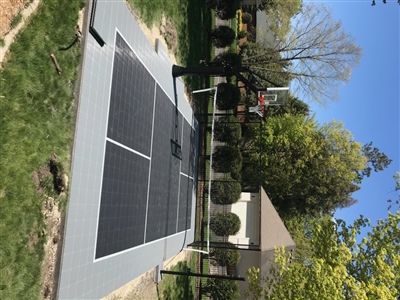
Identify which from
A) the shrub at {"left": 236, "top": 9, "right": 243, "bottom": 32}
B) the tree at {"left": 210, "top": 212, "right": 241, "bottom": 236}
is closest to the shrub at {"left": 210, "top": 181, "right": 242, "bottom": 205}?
the tree at {"left": 210, "top": 212, "right": 241, "bottom": 236}

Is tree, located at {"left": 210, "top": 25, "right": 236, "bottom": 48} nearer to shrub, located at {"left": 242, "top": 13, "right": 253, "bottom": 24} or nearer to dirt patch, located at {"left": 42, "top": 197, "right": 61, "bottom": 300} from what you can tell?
shrub, located at {"left": 242, "top": 13, "right": 253, "bottom": 24}

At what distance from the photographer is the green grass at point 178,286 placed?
15408mm

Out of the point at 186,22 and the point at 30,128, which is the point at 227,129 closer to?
the point at 186,22

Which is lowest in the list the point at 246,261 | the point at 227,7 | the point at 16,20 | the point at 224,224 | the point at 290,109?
the point at 246,261

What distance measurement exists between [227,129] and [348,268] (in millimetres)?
12902

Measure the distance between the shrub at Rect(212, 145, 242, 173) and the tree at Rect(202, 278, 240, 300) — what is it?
21.8 feet

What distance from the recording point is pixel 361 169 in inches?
1062

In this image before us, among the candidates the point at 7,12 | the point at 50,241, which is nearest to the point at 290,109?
the point at 50,241

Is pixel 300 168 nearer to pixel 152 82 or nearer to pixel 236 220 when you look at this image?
pixel 236 220

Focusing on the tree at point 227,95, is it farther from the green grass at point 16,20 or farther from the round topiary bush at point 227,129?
the green grass at point 16,20

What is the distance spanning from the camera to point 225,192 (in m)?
22.7

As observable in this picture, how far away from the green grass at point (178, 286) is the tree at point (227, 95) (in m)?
8.47

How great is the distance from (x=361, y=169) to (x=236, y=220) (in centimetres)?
1087

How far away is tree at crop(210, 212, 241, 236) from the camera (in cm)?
2211
